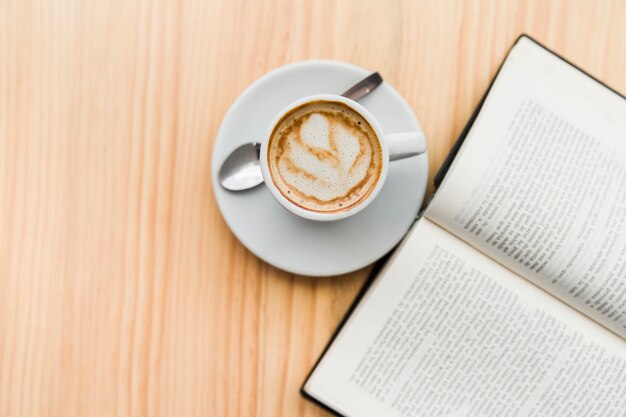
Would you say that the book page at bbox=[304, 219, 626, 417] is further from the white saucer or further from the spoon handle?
the spoon handle

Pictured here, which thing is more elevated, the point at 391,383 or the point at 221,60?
the point at 221,60

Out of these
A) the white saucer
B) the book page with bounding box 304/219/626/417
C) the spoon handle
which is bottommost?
the book page with bounding box 304/219/626/417

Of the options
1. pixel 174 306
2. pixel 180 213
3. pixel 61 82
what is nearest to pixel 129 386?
pixel 174 306

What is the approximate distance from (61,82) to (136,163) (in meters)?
0.14

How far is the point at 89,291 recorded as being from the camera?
772 millimetres

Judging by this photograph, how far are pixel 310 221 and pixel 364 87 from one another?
168 mm

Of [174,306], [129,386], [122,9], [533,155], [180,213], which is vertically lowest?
[129,386]

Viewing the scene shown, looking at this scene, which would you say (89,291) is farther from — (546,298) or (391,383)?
(546,298)

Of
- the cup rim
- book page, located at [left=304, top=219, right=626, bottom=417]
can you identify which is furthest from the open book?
the cup rim

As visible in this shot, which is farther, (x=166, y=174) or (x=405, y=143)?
(x=166, y=174)

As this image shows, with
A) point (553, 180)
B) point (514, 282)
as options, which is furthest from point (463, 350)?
point (553, 180)

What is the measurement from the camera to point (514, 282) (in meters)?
0.74

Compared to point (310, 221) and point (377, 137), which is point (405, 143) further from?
point (310, 221)

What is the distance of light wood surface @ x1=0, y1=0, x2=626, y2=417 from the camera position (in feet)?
2.51
